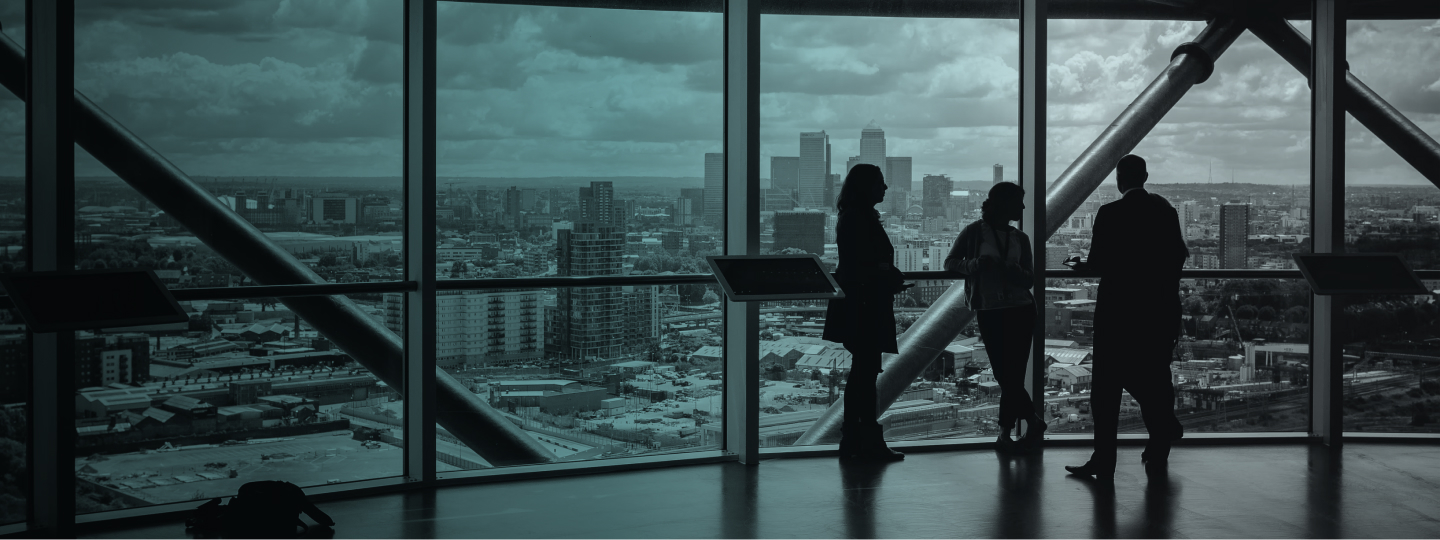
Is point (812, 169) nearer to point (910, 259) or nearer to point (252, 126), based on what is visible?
point (910, 259)

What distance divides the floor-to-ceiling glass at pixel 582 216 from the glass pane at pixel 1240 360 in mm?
2638

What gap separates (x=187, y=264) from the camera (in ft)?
15.4

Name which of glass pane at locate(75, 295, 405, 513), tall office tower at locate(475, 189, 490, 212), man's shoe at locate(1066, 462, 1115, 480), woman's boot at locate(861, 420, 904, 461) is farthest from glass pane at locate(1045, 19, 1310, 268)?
glass pane at locate(75, 295, 405, 513)

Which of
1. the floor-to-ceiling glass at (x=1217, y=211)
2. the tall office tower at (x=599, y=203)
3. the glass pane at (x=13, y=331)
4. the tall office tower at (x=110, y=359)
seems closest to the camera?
the glass pane at (x=13, y=331)

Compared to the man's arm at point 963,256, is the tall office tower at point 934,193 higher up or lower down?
higher up

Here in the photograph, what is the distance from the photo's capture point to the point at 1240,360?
648 centimetres

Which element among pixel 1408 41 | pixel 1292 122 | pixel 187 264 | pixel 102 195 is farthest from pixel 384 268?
pixel 1408 41

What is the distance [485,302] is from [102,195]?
1.75 metres

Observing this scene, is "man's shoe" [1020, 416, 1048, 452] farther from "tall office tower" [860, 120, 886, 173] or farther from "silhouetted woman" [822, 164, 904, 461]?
"tall office tower" [860, 120, 886, 173]

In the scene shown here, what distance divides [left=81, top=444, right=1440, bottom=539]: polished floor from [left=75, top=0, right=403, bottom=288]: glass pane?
1211mm

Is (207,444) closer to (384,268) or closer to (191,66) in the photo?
(384,268)

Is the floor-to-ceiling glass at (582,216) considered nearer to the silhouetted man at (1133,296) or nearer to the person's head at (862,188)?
the person's head at (862,188)

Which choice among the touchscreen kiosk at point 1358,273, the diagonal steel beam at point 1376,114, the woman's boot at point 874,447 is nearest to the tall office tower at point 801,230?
the woman's boot at point 874,447

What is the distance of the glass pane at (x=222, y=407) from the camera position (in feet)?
14.8
